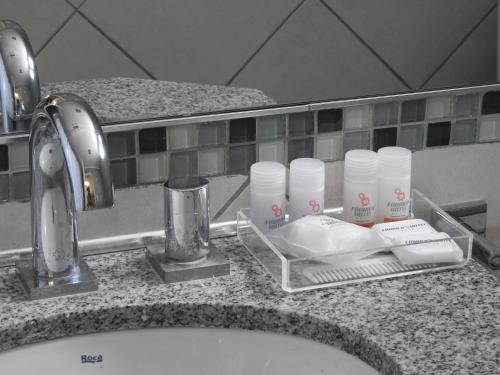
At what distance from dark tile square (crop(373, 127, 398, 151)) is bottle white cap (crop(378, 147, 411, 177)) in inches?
3.8

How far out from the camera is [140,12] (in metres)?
1.05

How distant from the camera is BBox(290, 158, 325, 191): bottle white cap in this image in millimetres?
1052

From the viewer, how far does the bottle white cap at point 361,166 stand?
1.07 metres

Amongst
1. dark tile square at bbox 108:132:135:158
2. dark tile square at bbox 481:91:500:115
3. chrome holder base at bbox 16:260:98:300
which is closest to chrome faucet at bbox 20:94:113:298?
chrome holder base at bbox 16:260:98:300

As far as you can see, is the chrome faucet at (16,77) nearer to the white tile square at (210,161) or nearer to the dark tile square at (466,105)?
the white tile square at (210,161)

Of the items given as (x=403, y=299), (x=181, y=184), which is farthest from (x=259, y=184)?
(x=403, y=299)

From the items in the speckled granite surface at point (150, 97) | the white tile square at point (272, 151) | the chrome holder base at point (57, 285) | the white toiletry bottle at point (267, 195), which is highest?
the speckled granite surface at point (150, 97)

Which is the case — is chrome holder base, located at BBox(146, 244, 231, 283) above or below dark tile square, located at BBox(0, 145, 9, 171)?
below

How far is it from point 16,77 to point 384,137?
1.59ft

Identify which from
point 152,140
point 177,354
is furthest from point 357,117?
point 177,354

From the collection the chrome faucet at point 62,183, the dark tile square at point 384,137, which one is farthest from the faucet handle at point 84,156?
the dark tile square at point 384,137

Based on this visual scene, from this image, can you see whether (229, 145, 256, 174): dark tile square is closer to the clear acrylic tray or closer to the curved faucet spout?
the clear acrylic tray

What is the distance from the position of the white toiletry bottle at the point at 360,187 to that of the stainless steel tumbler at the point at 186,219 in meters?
0.19

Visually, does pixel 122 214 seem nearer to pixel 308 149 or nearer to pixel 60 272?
pixel 60 272
